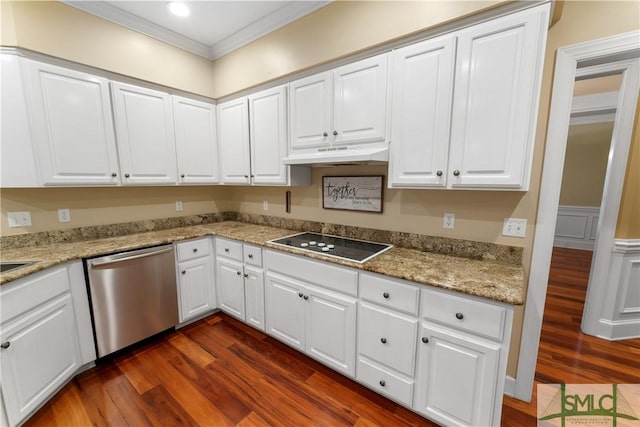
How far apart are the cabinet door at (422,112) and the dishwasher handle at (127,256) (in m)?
2.06

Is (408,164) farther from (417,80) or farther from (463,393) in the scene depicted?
(463,393)

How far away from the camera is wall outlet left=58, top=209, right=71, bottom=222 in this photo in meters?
2.19

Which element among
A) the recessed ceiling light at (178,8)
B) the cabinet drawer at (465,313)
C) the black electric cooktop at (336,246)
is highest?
the recessed ceiling light at (178,8)

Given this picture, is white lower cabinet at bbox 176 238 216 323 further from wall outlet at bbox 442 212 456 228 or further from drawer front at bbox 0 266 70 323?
wall outlet at bbox 442 212 456 228

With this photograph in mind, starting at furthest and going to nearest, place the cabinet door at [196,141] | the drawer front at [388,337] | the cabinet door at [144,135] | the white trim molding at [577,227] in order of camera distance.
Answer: the white trim molding at [577,227] → the cabinet door at [196,141] → the cabinet door at [144,135] → the drawer front at [388,337]

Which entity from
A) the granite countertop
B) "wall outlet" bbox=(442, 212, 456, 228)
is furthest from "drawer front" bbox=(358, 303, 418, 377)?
"wall outlet" bbox=(442, 212, 456, 228)

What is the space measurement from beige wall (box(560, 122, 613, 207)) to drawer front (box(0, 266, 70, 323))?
759cm

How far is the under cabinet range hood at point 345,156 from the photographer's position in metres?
1.67

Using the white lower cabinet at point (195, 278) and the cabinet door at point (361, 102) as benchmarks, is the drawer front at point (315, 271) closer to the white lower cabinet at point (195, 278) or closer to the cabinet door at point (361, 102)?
the white lower cabinet at point (195, 278)

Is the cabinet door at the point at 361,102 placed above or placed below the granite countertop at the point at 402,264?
above

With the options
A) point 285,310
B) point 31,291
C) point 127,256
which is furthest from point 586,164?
point 31,291

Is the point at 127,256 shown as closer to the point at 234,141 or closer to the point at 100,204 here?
the point at 100,204

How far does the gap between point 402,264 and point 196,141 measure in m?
2.47

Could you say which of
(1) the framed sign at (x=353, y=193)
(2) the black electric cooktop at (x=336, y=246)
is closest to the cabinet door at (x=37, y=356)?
(2) the black electric cooktop at (x=336, y=246)
